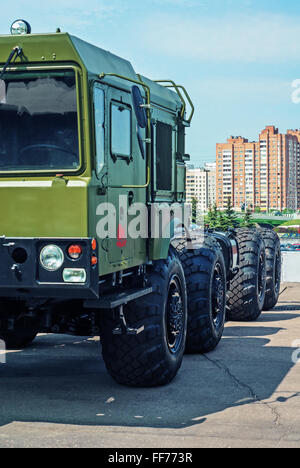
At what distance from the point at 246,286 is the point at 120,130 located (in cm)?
722

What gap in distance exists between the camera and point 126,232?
7.07m

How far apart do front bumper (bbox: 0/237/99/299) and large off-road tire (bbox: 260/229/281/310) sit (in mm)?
9933

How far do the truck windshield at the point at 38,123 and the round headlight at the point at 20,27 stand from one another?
0.47m

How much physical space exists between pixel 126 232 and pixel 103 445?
2.16 metres

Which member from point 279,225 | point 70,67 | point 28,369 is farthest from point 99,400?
point 279,225

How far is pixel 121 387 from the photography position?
7.71 meters

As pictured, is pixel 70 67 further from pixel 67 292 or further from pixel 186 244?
pixel 186 244

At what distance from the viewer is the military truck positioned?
6031 millimetres

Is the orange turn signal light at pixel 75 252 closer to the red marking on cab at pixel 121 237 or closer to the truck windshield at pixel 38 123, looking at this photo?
the truck windshield at pixel 38 123

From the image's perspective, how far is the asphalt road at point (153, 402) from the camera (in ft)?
19.4

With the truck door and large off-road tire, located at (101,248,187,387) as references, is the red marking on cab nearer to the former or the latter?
the truck door
